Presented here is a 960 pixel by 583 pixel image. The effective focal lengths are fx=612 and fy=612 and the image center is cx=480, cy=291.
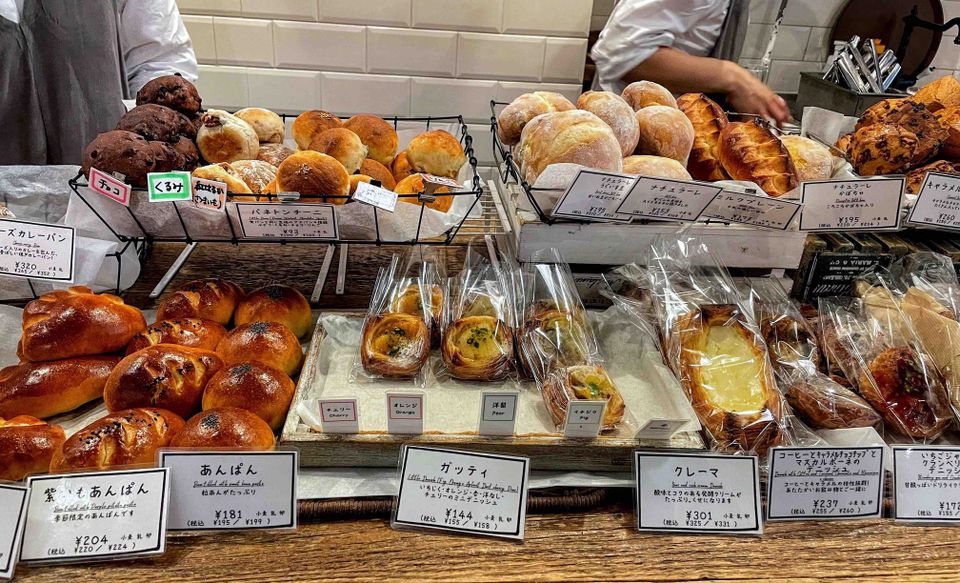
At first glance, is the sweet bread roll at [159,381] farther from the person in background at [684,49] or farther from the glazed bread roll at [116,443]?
the person in background at [684,49]

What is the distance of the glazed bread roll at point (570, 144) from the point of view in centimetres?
114

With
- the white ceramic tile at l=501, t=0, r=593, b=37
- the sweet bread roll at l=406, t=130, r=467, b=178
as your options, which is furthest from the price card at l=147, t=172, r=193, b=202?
the white ceramic tile at l=501, t=0, r=593, b=37

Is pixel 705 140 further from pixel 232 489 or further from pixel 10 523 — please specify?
pixel 10 523

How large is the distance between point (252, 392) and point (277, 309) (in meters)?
0.25

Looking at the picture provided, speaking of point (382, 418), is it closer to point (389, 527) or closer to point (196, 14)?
point (389, 527)

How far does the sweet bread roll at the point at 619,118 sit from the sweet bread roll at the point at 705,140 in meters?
0.19

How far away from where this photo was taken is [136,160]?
1089 mm

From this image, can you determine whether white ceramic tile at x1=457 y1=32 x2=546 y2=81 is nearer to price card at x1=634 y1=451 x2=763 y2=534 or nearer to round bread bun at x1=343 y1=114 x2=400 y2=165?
round bread bun at x1=343 y1=114 x2=400 y2=165

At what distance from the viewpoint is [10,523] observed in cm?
79

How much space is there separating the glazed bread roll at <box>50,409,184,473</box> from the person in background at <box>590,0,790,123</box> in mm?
2204

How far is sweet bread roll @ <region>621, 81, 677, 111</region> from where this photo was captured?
1487 mm

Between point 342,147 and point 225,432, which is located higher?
point 342,147

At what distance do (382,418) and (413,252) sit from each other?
18.0 inches

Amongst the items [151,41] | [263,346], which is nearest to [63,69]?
[151,41]
